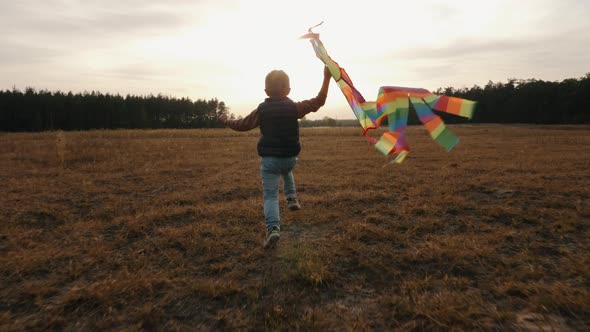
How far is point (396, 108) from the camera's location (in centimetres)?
310

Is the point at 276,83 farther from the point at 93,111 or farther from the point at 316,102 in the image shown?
the point at 93,111

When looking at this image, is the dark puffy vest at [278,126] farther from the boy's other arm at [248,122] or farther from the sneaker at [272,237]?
the sneaker at [272,237]

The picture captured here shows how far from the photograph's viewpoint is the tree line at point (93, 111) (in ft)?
185

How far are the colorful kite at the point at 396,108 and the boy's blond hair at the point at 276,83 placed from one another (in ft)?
1.44

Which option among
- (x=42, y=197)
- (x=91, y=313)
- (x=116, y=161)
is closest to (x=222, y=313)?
(x=91, y=313)

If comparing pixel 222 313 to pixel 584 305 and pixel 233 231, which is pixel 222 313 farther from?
pixel 584 305

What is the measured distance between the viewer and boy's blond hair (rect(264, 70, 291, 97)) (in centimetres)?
364

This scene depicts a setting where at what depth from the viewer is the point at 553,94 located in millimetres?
47750

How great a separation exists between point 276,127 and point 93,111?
6782 centimetres

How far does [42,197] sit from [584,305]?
294 inches

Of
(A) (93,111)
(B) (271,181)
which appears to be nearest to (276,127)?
(B) (271,181)

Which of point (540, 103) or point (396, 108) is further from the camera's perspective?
point (540, 103)

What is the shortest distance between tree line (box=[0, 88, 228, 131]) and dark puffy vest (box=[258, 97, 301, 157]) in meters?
49.2

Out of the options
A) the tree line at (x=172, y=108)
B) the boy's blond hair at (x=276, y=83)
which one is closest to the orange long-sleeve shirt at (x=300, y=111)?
→ the boy's blond hair at (x=276, y=83)
